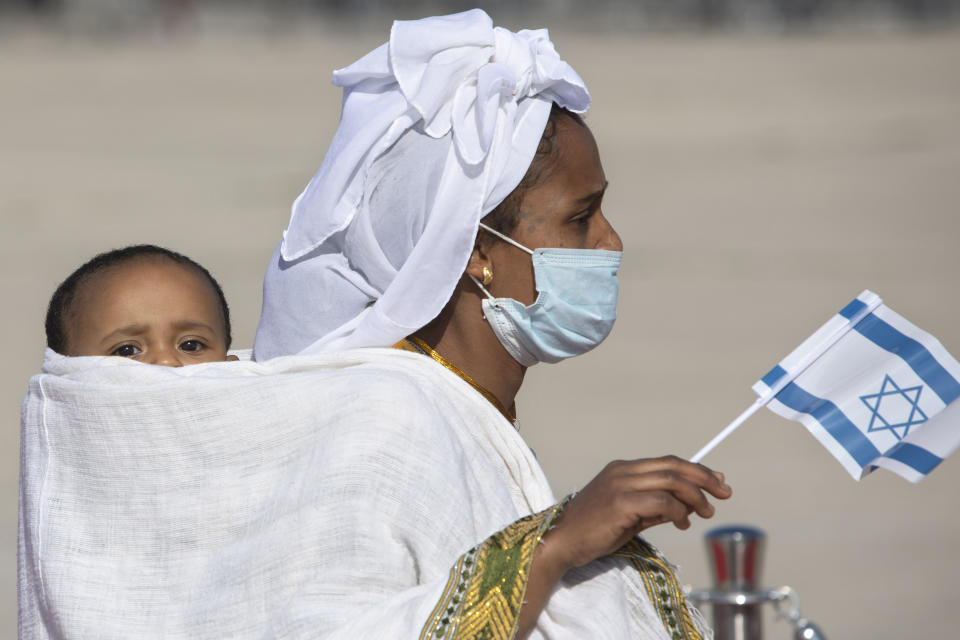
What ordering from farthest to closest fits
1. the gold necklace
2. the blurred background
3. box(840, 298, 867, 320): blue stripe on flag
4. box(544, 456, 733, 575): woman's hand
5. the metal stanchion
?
1. the blurred background
2. the metal stanchion
3. the gold necklace
4. box(840, 298, 867, 320): blue stripe on flag
5. box(544, 456, 733, 575): woman's hand

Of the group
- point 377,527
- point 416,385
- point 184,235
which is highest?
point 416,385

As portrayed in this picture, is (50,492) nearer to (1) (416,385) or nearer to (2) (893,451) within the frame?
(1) (416,385)

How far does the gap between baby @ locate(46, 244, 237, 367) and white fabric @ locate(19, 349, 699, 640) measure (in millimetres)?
249

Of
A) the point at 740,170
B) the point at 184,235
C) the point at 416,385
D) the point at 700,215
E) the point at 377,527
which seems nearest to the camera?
the point at 377,527

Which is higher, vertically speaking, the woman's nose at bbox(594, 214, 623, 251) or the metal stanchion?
the woman's nose at bbox(594, 214, 623, 251)

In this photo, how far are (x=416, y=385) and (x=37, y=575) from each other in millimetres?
818

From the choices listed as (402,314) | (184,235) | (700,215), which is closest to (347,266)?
(402,314)

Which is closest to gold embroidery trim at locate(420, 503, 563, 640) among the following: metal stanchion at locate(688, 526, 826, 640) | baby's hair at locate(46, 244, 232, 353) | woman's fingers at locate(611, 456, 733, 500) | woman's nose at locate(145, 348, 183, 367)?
woman's fingers at locate(611, 456, 733, 500)

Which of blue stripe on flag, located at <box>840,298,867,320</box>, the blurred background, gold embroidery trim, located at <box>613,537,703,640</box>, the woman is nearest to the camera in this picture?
the woman

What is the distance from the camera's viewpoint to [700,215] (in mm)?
16922

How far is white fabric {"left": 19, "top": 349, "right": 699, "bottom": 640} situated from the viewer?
2.54m

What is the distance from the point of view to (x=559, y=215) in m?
3.12

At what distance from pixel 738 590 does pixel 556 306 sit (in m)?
1.09

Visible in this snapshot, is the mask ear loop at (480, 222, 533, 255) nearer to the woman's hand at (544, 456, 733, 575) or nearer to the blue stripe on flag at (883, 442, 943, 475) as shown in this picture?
the woman's hand at (544, 456, 733, 575)
